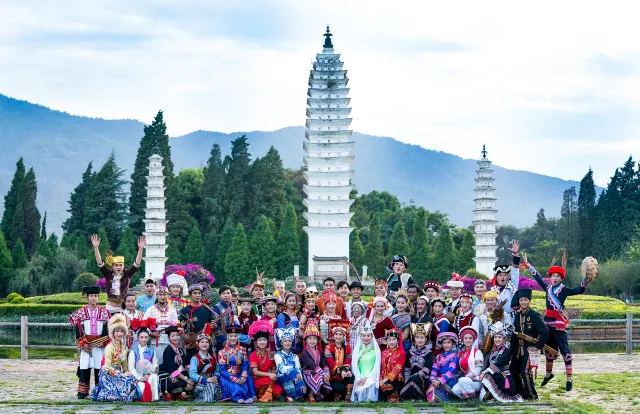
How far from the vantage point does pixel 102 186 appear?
53.0 meters

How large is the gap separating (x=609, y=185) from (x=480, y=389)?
38.3 m

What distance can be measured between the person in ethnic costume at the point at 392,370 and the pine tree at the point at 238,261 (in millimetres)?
35063

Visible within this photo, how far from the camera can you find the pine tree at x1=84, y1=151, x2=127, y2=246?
52.2 m

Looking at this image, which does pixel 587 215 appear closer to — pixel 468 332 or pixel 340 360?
pixel 468 332

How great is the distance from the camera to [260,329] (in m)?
11.7

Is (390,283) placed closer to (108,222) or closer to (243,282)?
(243,282)

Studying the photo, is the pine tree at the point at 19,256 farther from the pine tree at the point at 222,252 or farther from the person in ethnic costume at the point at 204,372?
the person in ethnic costume at the point at 204,372

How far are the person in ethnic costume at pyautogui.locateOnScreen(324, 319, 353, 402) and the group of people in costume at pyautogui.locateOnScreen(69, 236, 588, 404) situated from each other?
1cm

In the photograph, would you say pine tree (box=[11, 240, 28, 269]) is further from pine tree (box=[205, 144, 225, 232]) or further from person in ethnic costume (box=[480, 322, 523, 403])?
person in ethnic costume (box=[480, 322, 523, 403])

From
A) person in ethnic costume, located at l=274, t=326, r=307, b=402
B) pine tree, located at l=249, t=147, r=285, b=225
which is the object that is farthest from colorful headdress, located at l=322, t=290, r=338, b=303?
pine tree, located at l=249, t=147, r=285, b=225

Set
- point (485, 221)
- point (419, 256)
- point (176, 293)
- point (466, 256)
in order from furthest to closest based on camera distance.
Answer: point (485, 221) → point (466, 256) → point (419, 256) → point (176, 293)

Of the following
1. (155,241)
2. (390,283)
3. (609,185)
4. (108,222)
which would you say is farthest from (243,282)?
(390,283)

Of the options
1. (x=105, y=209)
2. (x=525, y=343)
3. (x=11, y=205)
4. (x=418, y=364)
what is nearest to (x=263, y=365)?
(x=418, y=364)

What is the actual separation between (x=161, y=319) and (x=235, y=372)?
1.28 meters
